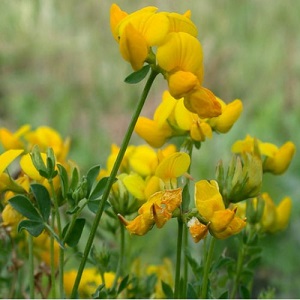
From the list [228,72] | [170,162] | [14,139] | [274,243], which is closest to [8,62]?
[228,72]

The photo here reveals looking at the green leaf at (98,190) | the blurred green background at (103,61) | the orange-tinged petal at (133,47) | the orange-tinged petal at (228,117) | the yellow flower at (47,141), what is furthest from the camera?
the blurred green background at (103,61)

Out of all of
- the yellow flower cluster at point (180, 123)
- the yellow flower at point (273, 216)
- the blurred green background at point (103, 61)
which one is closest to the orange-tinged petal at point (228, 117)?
the yellow flower cluster at point (180, 123)

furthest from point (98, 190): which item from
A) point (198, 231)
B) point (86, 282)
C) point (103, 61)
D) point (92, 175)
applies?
point (103, 61)

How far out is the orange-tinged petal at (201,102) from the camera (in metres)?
0.72

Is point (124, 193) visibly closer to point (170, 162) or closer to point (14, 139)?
point (170, 162)

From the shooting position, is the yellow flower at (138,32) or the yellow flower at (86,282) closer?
the yellow flower at (138,32)

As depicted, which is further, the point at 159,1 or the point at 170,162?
the point at 159,1

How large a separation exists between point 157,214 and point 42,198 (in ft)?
0.42

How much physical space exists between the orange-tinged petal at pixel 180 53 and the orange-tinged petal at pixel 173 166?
0.30 feet

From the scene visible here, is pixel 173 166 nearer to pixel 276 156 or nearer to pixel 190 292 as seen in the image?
pixel 190 292

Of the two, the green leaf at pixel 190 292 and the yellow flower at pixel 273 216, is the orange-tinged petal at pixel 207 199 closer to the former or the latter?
the green leaf at pixel 190 292

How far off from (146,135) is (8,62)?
360 cm

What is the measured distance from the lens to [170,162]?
79 centimetres

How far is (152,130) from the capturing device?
92cm
